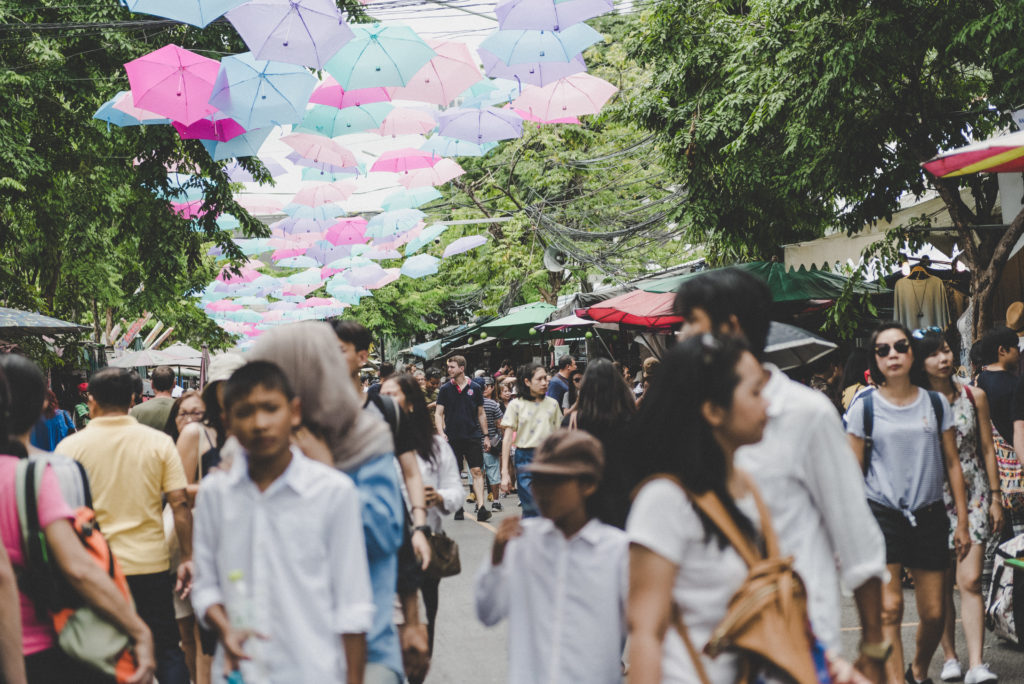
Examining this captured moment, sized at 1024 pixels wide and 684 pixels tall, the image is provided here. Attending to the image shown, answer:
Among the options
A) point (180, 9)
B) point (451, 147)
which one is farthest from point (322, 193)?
point (180, 9)

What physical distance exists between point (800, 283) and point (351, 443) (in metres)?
9.80

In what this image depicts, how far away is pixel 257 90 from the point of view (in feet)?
36.6

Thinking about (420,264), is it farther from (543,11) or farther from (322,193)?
(543,11)

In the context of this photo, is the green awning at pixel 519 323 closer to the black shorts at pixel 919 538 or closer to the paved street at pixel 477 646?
the paved street at pixel 477 646

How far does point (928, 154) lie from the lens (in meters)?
10.8

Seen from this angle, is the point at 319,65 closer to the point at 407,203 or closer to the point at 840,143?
the point at 840,143

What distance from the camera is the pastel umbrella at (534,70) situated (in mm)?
11923

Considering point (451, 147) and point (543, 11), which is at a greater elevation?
point (543, 11)

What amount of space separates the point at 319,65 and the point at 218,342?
34.3 metres

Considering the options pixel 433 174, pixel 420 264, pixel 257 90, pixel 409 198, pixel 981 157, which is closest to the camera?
pixel 981 157

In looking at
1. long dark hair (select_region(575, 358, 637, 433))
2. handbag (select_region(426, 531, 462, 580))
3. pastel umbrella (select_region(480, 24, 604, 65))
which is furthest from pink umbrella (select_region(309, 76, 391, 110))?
handbag (select_region(426, 531, 462, 580))

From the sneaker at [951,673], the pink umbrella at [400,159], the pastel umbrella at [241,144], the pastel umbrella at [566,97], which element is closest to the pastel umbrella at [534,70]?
the pastel umbrella at [566,97]

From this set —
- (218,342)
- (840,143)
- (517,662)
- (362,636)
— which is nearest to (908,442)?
(517,662)

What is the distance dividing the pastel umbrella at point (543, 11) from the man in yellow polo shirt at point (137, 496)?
6.61 m
